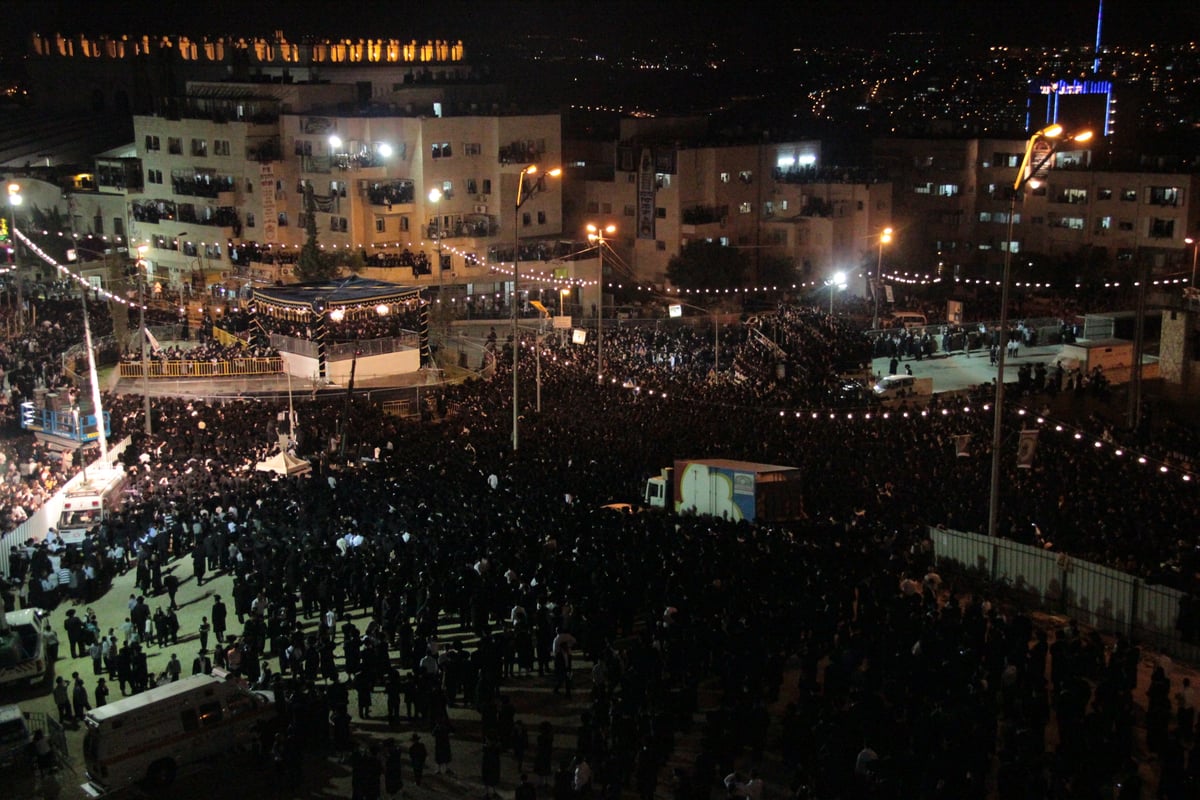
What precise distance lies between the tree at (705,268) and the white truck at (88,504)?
30673 mm

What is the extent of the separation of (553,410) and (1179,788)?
20.6 meters

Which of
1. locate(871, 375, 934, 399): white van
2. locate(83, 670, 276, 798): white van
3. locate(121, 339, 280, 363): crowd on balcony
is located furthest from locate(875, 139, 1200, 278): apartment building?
locate(83, 670, 276, 798): white van

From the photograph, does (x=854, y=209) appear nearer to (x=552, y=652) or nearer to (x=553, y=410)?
(x=553, y=410)

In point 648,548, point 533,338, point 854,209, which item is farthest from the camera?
point 854,209

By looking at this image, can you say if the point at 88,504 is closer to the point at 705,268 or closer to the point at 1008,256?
the point at 1008,256

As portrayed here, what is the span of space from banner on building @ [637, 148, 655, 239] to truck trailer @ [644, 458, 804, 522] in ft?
108

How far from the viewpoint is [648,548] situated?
786 inches

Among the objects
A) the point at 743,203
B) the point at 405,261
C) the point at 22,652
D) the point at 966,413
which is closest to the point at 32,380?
the point at 405,261

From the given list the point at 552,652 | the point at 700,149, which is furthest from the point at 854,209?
the point at 552,652

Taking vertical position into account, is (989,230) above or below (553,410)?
above

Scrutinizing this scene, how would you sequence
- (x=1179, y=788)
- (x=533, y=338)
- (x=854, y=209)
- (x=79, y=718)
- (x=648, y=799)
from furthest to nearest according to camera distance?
(x=854, y=209) → (x=533, y=338) → (x=79, y=718) → (x=648, y=799) → (x=1179, y=788)

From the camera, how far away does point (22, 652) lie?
1833 cm

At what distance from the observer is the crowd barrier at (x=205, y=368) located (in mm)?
37094

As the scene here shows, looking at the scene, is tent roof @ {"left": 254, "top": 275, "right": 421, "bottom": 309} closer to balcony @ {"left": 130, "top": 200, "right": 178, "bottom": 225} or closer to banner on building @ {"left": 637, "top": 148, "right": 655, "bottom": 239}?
balcony @ {"left": 130, "top": 200, "right": 178, "bottom": 225}
